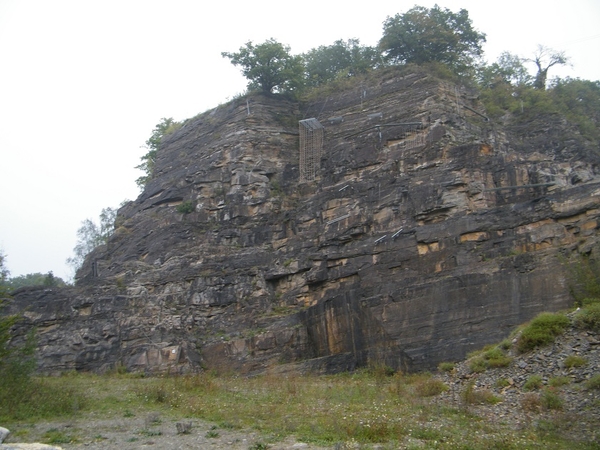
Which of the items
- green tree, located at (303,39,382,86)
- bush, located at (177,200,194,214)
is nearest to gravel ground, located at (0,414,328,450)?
bush, located at (177,200,194,214)

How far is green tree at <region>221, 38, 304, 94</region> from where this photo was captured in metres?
41.8

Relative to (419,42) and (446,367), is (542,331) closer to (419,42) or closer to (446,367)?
(446,367)

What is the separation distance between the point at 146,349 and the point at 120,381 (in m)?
3.11

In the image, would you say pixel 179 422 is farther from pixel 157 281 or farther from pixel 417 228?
pixel 157 281

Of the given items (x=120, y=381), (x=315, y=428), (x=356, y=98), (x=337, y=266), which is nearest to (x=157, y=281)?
(x=120, y=381)

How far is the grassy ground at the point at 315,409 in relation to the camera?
1594cm

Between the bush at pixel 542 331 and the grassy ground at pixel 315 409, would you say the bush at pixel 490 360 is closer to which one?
the bush at pixel 542 331

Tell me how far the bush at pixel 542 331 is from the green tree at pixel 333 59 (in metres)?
28.6

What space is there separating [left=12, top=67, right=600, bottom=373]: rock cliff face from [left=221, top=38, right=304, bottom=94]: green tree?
1.33 metres

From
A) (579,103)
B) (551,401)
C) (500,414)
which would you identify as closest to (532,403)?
(551,401)

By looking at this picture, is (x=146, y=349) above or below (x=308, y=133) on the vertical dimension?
below

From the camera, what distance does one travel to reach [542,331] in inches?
837

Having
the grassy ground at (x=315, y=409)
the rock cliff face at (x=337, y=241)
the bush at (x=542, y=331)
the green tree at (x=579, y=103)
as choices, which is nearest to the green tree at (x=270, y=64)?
the rock cliff face at (x=337, y=241)

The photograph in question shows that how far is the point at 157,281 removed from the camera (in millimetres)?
34656
